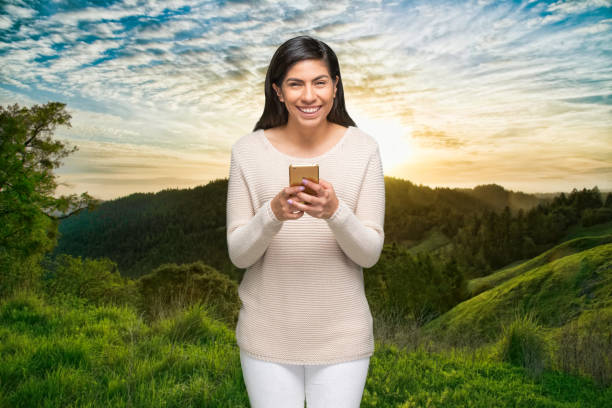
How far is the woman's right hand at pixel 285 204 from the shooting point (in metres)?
1.76

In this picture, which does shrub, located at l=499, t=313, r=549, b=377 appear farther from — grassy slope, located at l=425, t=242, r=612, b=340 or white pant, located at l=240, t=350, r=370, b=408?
grassy slope, located at l=425, t=242, r=612, b=340

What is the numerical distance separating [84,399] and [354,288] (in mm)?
3386

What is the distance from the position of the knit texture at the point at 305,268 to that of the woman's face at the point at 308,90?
0.21 m

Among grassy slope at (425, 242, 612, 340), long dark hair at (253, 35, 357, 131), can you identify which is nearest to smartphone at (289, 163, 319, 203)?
long dark hair at (253, 35, 357, 131)

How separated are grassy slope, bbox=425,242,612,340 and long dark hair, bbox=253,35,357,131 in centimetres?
1427

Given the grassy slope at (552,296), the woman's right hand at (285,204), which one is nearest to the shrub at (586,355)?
the woman's right hand at (285,204)

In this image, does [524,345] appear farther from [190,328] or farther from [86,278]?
[86,278]

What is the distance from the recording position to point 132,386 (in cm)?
450

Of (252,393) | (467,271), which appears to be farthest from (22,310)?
(467,271)

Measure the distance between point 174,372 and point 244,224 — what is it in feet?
11.5

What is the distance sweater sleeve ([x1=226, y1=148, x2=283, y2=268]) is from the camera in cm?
186

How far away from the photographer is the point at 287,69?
2131 millimetres

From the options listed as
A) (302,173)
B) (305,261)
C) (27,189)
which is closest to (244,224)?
(305,261)

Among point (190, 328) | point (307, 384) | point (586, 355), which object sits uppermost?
point (307, 384)
